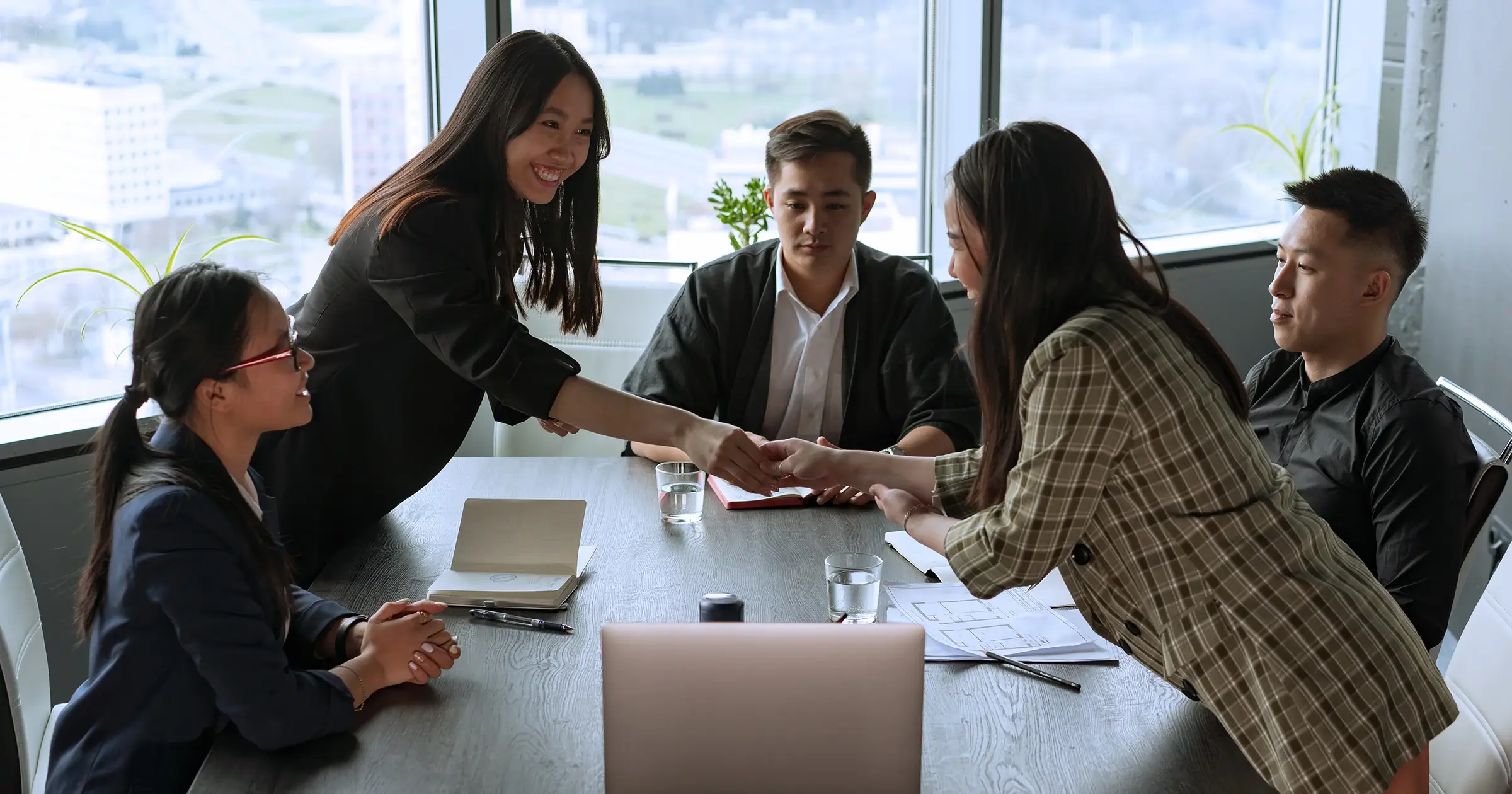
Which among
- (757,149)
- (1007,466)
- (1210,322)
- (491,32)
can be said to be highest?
(491,32)

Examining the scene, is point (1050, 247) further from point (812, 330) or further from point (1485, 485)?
point (812, 330)

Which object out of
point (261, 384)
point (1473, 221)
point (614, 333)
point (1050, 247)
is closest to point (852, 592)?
point (1050, 247)

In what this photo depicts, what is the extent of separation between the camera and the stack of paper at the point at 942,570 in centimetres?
167

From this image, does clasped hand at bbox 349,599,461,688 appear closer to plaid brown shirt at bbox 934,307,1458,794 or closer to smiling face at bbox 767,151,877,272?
plaid brown shirt at bbox 934,307,1458,794

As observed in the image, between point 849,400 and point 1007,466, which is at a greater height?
point 1007,466

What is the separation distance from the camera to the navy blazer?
1.27m

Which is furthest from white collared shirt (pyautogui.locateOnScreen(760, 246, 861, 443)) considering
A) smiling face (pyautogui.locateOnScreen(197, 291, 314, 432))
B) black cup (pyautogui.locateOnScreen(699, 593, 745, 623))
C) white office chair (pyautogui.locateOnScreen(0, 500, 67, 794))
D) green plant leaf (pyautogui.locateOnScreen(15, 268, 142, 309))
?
green plant leaf (pyautogui.locateOnScreen(15, 268, 142, 309))

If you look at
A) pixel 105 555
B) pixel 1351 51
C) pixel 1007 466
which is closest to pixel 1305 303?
pixel 1007 466

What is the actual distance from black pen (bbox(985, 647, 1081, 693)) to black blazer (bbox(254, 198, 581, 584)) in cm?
78

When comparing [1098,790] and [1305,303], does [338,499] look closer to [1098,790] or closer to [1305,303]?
[1098,790]

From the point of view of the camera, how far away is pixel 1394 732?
1196mm

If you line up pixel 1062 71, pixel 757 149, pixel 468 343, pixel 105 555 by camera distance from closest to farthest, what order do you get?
pixel 105 555
pixel 468 343
pixel 757 149
pixel 1062 71

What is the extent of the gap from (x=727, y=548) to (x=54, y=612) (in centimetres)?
158

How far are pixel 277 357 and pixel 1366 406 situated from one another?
156cm
